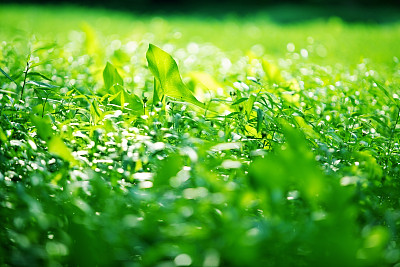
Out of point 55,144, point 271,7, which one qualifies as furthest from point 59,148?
point 271,7

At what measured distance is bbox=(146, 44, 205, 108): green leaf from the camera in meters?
1.43

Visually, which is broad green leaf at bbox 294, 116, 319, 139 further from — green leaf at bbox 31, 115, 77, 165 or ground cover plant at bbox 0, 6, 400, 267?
green leaf at bbox 31, 115, 77, 165

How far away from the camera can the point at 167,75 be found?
4.70ft

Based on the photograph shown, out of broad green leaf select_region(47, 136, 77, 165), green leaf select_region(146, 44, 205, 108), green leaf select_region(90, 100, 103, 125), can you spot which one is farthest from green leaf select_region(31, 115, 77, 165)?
green leaf select_region(146, 44, 205, 108)

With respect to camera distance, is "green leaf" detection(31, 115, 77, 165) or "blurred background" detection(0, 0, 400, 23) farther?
"blurred background" detection(0, 0, 400, 23)

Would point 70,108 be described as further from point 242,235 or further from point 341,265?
point 341,265

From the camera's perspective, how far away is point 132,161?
→ 101 centimetres

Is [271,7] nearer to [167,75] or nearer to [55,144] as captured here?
[167,75]

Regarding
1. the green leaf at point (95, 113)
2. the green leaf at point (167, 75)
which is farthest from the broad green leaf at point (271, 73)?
the green leaf at point (95, 113)

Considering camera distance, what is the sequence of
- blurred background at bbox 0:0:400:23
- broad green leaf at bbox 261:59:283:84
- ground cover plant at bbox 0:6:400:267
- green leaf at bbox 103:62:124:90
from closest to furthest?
ground cover plant at bbox 0:6:400:267
green leaf at bbox 103:62:124:90
broad green leaf at bbox 261:59:283:84
blurred background at bbox 0:0:400:23

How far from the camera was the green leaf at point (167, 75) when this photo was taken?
4.69 feet

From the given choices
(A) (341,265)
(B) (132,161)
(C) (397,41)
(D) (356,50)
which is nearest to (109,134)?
(B) (132,161)

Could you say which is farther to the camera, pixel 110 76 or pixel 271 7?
pixel 271 7

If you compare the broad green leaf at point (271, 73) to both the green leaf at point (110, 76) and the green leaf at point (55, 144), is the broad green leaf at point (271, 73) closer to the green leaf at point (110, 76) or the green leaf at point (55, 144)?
the green leaf at point (110, 76)
